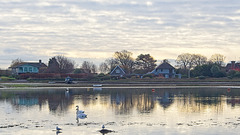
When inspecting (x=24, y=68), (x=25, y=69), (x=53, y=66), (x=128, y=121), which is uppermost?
(x=53, y=66)

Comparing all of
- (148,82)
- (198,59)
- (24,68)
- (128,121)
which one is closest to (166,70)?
(148,82)

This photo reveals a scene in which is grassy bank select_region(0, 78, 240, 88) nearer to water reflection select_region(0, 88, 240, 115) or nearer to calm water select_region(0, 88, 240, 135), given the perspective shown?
water reflection select_region(0, 88, 240, 115)

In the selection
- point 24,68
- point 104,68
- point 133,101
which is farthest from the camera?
point 104,68

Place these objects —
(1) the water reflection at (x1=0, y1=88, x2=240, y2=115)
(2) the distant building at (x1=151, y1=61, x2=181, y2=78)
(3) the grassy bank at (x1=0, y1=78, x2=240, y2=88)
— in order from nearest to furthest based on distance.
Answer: (1) the water reflection at (x1=0, y1=88, x2=240, y2=115) < (3) the grassy bank at (x1=0, y1=78, x2=240, y2=88) < (2) the distant building at (x1=151, y1=61, x2=181, y2=78)

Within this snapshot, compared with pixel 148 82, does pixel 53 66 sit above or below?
above

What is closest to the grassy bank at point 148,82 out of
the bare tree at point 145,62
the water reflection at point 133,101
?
the water reflection at point 133,101

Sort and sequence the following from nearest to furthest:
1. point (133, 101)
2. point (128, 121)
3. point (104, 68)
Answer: point (128, 121), point (133, 101), point (104, 68)

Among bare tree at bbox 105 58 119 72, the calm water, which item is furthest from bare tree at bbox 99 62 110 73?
the calm water

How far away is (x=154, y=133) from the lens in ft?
76.8

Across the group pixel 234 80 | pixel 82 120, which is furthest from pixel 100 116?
pixel 234 80

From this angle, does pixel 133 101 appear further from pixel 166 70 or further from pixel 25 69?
pixel 25 69

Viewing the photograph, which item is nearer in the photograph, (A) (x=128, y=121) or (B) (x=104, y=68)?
(A) (x=128, y=121)

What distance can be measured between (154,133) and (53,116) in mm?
11541

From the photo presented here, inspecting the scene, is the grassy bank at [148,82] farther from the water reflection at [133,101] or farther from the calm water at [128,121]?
the calm water at [128,121]
